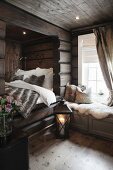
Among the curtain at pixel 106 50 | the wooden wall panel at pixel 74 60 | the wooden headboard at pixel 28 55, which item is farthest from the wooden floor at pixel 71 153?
the wooden headboard at pixel 28 55

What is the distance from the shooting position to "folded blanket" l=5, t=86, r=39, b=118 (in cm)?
239

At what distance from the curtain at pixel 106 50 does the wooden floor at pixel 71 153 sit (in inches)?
52.5

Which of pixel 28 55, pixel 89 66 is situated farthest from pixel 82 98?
pixel 28 55

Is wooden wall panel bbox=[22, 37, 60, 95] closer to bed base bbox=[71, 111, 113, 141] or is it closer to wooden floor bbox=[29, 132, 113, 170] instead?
bed base bbox=[71, 111, 113, 141]

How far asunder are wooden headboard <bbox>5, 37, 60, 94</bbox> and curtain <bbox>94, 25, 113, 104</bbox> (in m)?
1.27

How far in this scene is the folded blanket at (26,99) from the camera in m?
2.39

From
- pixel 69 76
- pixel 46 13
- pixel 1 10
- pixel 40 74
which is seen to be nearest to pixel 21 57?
pixel 40 74

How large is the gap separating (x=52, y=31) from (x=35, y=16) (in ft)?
1.86

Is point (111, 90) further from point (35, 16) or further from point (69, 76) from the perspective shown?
point (35, 16)

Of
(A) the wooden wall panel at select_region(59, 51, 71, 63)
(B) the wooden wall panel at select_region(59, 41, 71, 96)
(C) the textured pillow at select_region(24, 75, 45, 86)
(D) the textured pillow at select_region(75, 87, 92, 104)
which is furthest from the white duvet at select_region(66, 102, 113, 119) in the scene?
(A) the wooden wall panel at select_region(59, 51, 71, 63)

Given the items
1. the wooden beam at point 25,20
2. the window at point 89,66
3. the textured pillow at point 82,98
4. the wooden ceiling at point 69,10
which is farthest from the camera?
the window at point 89,66

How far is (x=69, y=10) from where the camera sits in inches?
107

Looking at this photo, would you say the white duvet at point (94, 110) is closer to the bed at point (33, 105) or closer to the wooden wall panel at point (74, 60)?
the bed at point (33, 105)

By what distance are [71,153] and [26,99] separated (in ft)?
3.88
